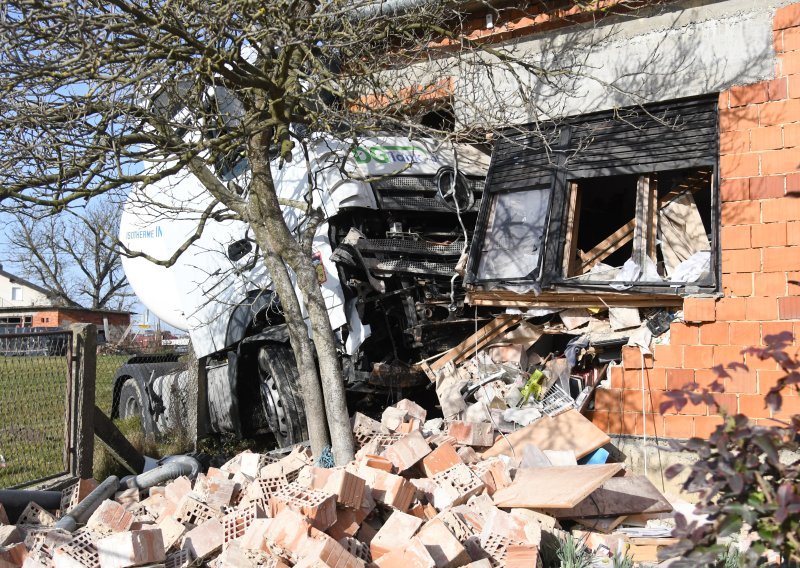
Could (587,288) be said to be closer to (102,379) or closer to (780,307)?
(780,307)

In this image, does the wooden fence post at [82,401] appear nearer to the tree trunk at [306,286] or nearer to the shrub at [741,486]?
the tree trunk at [306,286]

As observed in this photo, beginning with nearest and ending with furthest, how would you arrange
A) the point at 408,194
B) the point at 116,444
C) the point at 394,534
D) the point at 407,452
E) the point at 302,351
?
the point at 394,534, the point at 407,452, the point at 302,351, the point at 116,444, the point at 408,194

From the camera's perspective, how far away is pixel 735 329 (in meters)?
6.93

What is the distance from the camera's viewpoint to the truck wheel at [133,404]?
11.0 metres

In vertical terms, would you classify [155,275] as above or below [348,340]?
above

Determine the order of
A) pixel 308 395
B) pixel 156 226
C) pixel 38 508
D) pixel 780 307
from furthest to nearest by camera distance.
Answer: pixel 156 226, pixel 308 395, pixel 780 307, pixel 38 508

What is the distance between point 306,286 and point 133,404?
5.70 meters

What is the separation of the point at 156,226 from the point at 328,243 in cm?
291

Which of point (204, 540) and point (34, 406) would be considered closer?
point (204, 540)

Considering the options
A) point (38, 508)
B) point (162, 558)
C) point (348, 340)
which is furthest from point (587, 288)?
point (38, 508)

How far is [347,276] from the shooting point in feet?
26.3

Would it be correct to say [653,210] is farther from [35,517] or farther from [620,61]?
[35,517]

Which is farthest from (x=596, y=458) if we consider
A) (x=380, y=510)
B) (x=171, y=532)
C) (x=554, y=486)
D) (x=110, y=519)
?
(x=110, y=519)

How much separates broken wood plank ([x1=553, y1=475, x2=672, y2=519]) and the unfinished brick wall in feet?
3.72
